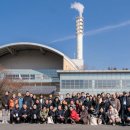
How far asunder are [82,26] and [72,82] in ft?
63.5

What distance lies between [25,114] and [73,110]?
189 cm

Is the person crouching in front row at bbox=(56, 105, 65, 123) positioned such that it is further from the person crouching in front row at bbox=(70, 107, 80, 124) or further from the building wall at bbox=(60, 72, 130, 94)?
the building wall at bbox=(60, 72, 130, 94)

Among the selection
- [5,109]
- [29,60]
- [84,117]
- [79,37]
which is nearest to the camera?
[84,117]

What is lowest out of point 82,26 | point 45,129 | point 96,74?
point 45,129

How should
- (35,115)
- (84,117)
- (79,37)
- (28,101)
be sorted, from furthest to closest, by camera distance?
(79,37)
(28,101)
(35,115)
(84,117)

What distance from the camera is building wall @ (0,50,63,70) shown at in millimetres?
62469

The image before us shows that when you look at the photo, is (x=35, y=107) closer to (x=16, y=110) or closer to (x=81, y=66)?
(x=16, y=110)

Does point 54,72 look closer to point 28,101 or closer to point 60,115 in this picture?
point 28,101

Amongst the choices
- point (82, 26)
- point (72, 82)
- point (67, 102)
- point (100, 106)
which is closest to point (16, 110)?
point (67, 102)

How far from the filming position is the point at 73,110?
48.6 feet

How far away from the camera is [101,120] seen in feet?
A: 48.3

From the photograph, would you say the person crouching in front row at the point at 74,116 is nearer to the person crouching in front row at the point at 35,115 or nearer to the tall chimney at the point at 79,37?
the person crouching in front row at the point at 35,115

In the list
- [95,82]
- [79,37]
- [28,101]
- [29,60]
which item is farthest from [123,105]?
[79,37]

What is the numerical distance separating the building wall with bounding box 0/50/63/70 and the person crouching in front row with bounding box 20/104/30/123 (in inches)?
1845
